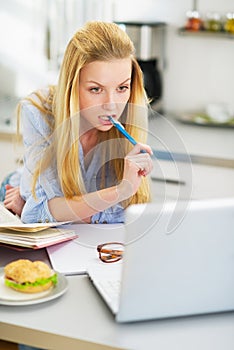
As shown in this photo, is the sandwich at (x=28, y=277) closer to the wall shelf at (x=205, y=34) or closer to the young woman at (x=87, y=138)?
the young woman at (x=87, y=138)

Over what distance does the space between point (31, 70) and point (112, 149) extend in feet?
5.66

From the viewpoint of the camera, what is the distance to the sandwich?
145 centimetres

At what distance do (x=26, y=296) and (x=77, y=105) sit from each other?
0.70 m

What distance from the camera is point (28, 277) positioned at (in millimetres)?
1444

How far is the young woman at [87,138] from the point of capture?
77.0 inches

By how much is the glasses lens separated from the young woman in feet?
0.77

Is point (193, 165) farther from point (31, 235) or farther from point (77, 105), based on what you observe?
point (31, 235)

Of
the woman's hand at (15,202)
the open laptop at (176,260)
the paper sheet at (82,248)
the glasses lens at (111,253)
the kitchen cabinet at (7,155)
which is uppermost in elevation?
the open laptop at (176,260)

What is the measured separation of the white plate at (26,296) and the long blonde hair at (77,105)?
0.59 m

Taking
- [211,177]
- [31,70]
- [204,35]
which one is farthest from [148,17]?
[211,177]

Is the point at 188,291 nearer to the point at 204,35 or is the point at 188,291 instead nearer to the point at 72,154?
the point at 72,154

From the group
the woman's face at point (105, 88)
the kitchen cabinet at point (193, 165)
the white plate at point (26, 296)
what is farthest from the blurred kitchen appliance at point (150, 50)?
the white plate at point (26, 296)

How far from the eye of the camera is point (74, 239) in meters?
1.86

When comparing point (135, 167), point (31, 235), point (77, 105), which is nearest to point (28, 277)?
point (31, 235)
